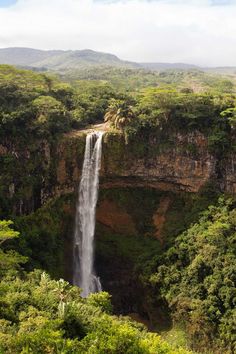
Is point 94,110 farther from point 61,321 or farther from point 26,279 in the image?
point 61,321

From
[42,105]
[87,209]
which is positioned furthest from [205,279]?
[42,105]

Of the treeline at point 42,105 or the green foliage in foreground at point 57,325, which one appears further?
the treeline at point 42,105

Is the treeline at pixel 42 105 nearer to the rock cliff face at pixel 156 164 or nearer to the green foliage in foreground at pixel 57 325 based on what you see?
the rock cliff face at pixel 156 164

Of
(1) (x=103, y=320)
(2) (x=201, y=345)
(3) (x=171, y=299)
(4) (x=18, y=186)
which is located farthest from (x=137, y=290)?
(1) (x=103, y=320)

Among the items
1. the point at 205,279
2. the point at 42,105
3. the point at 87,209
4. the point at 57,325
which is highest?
the point at 42,105

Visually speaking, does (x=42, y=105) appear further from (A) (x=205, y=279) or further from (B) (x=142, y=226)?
(A) (x=205, y=279)

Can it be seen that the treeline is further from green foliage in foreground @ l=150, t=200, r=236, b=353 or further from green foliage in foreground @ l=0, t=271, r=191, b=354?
green foliage in foreground @ l=0, t=271, r=191, b=354

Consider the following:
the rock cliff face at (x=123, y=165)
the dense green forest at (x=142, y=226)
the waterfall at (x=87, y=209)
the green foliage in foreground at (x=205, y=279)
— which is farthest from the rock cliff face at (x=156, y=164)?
the green foliage in foreground at (x=205, y=279)
